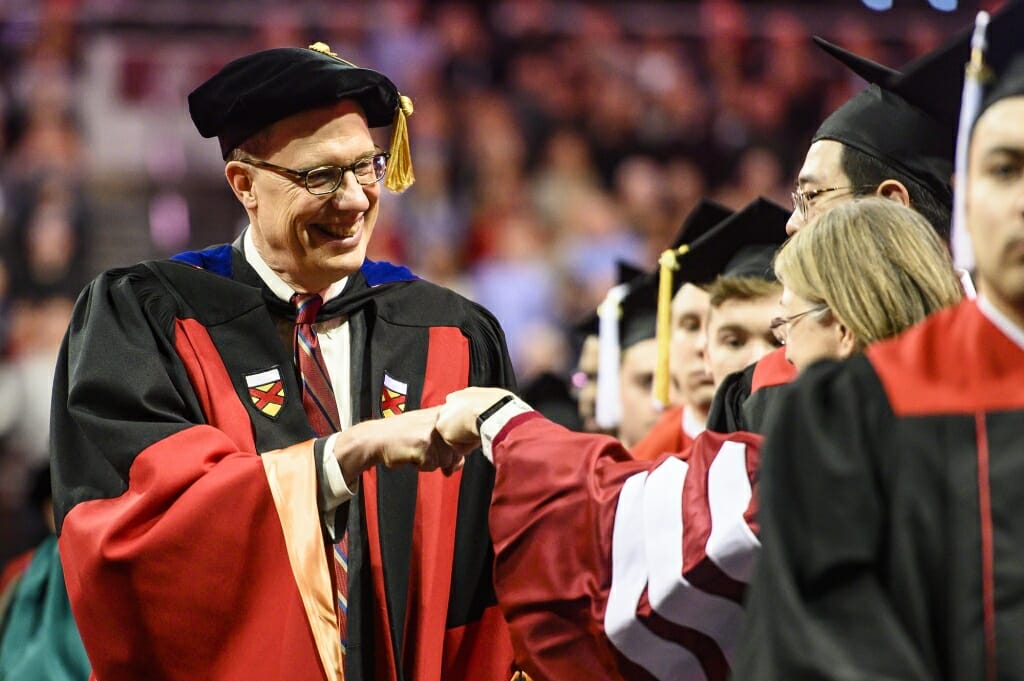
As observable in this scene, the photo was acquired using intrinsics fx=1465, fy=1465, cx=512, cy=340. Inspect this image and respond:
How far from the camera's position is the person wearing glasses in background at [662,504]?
8.05 feet

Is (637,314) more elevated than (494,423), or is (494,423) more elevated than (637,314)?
(494,423)

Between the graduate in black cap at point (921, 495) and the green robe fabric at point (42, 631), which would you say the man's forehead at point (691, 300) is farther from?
the graduate in black cap at point (921, 495)

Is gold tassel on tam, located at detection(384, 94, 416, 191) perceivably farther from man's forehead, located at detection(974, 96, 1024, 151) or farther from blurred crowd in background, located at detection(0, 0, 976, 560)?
blurred crowd in background, located at detection(0, 0, 976, 560)

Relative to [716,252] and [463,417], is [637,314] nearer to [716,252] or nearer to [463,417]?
[716,252]

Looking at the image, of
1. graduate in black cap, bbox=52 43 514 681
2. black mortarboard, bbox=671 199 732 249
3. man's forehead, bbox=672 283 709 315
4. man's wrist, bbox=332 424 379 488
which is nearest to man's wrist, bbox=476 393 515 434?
graduate in black cap, bbox=52 43 514 681

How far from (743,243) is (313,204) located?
1.55m

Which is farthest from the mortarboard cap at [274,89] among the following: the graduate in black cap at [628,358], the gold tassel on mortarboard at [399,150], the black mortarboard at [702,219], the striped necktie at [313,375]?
the graduate in black cap at [628,358]

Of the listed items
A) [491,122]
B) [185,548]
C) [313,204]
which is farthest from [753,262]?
[491,122]

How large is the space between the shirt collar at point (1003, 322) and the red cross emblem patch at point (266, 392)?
1694 mm

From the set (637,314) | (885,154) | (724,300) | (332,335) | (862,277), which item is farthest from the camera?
(637,314)

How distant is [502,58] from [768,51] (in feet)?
7.05

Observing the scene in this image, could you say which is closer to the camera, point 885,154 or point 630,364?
point 885,154

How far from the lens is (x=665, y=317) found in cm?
457

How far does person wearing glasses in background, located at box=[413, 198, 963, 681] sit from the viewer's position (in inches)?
96.6
